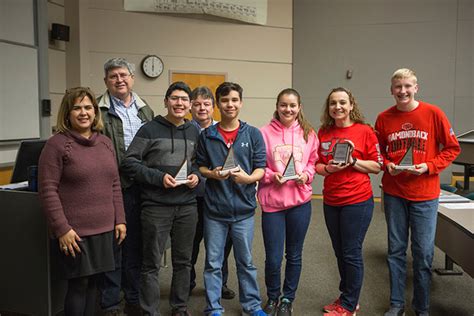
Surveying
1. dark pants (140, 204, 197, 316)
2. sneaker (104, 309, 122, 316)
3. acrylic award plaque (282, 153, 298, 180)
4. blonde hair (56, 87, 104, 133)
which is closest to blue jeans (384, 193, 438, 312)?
acrylic award plaque (282, 153, 298, 180)

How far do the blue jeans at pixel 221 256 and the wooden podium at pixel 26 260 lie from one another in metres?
0.88

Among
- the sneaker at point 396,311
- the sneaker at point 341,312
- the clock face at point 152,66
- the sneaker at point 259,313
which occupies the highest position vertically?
the clock face at point 152,66

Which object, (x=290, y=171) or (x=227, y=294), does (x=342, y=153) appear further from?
(x=227, y=294)

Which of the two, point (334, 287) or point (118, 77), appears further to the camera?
point (334, 287)

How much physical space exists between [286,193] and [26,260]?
155 cm

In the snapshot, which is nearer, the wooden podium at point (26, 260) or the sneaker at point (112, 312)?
the wooden podium at point (26, 260)

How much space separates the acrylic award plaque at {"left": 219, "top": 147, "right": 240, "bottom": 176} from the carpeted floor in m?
1.01

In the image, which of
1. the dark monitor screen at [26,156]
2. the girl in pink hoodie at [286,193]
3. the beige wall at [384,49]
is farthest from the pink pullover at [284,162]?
the beige wall at [384,49]

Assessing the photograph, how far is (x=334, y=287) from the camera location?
3.07 meters

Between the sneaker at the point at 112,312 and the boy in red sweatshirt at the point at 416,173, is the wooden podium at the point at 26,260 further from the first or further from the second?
the boy in red sweatshirt at the point at 416,173

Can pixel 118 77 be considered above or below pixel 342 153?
above

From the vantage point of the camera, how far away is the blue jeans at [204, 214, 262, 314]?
2354 millimetres

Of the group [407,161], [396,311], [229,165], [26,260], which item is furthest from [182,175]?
[396,311]

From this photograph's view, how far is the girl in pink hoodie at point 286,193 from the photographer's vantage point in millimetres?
2393
